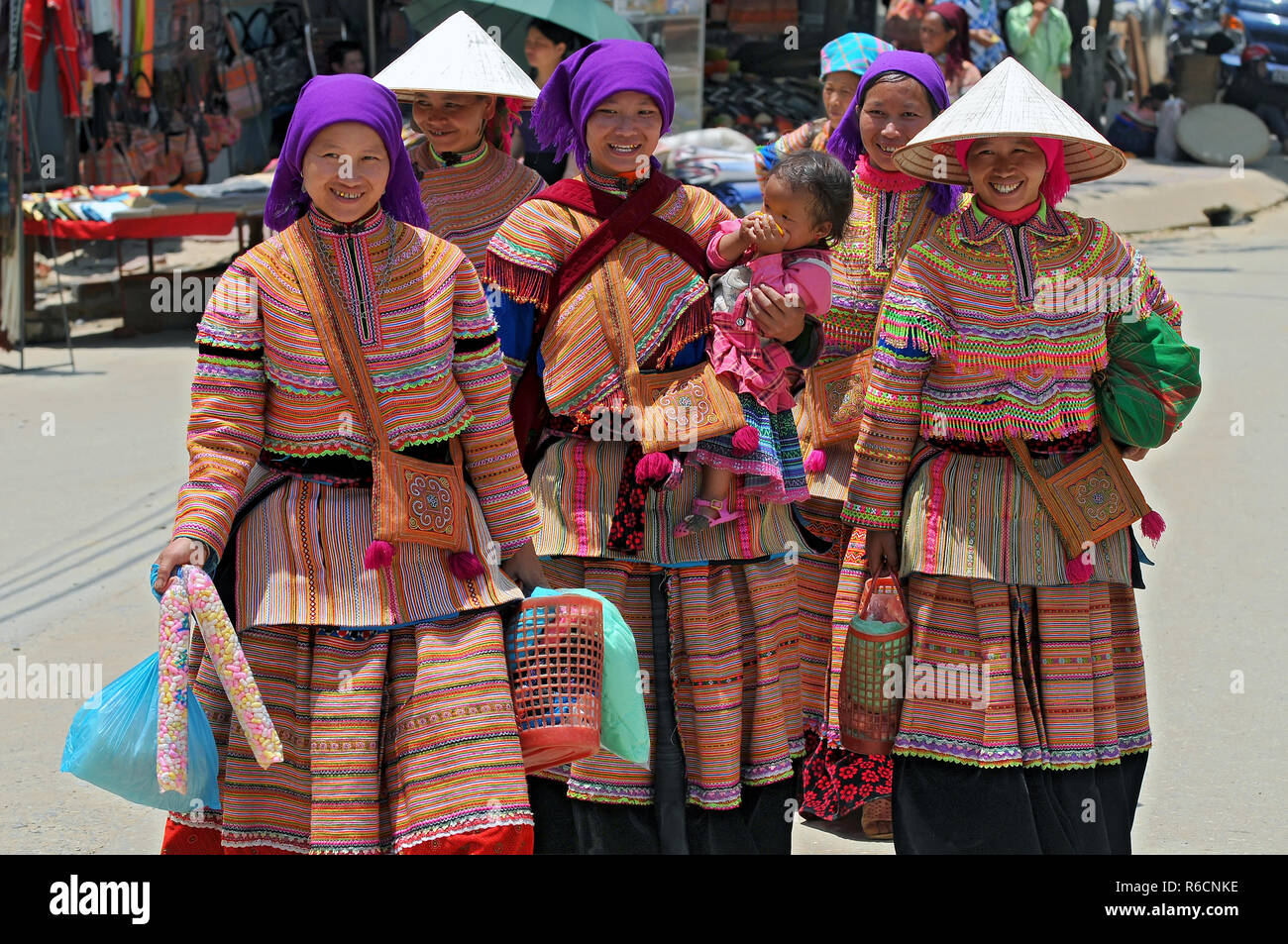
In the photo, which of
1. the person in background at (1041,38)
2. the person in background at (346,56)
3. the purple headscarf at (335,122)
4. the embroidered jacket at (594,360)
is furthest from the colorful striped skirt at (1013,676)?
the person in background at (1041,38)

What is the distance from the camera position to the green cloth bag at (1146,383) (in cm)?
388

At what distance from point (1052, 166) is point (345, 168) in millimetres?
1790

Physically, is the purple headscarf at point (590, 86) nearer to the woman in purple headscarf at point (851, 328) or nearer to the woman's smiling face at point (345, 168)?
the woman's smiling face at point (345, 168)

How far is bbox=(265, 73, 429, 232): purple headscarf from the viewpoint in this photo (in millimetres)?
3205

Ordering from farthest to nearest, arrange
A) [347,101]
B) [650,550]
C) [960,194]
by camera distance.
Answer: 1. [960,194]
2. [650,550]
3. [347,101]

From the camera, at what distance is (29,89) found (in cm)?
1191

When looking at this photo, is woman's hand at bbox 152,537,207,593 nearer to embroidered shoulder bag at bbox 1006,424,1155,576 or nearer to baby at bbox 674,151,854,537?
baby at bbox 674,151,854,537

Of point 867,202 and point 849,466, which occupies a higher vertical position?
point 867,202

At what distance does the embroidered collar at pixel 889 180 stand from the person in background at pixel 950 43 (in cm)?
280

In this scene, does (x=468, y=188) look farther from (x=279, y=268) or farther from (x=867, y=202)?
(x=279, y=268)

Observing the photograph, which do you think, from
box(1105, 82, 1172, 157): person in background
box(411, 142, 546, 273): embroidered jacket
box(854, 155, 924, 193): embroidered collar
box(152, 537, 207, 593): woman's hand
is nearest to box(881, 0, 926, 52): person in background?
box(854, 155, 924, 193): embroidered collar

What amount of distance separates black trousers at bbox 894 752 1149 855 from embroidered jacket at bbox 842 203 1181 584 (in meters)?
0.49

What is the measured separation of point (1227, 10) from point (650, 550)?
64.2ft

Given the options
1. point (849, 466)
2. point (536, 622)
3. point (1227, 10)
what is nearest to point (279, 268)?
point (536, 622)
